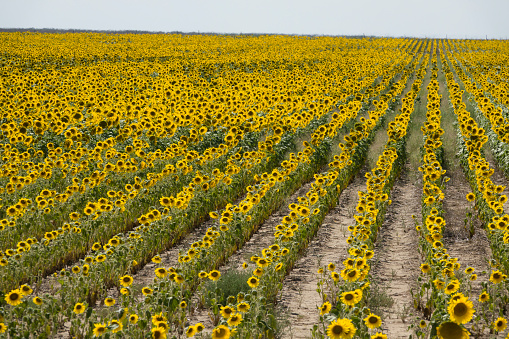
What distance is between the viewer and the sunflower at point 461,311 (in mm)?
4355

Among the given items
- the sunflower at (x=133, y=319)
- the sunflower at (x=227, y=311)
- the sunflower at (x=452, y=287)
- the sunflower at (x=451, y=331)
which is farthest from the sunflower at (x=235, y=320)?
the sunflower at (x=452, y=287)

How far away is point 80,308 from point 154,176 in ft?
14.6

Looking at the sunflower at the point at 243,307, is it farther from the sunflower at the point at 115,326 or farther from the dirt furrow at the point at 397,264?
the dirt furrow at the point at 397,264

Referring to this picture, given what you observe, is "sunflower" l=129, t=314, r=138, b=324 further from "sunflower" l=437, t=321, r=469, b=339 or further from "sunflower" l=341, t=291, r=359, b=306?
"sunflower" l=437, t=321, r=469, b=339

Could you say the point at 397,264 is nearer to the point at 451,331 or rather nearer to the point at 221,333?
the point at 451,331

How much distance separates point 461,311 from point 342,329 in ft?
3.36

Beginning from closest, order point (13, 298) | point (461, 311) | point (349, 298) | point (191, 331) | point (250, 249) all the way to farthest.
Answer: point (461, 311) → point (191, 331) → point (349, 298) → point (13, 298) → point (250, 249)

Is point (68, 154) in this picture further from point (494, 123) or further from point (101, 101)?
point (494, 123)

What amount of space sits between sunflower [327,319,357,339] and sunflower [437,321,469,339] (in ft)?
2.26

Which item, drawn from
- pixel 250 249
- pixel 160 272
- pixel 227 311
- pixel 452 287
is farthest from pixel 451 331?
pixel 250 249

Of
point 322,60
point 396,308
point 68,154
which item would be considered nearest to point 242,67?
point 322,60

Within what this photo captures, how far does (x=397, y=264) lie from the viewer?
23.6 feet

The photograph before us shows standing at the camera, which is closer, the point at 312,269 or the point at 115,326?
the point at 115,326

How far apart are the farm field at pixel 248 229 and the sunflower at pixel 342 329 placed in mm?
12
